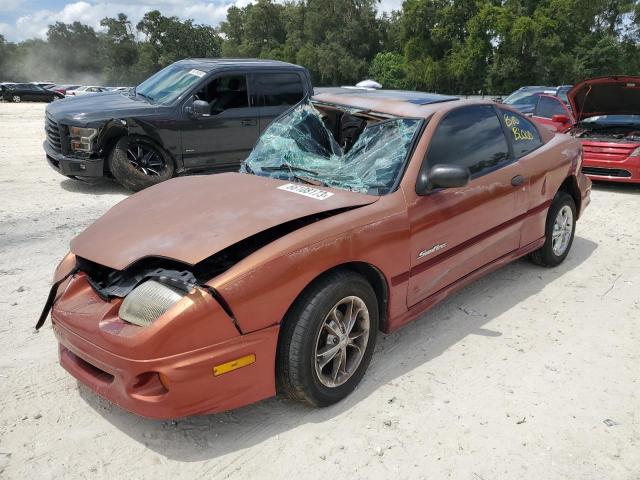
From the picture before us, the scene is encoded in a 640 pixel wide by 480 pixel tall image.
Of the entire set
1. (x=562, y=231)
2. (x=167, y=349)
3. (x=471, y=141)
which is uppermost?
(x=471, y=141)

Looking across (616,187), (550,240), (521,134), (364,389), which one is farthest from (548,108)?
(364,389)

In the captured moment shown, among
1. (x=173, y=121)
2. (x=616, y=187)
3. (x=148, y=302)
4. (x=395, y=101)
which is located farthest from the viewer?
(x=616, y=187)

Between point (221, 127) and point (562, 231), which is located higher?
point (221, 127)

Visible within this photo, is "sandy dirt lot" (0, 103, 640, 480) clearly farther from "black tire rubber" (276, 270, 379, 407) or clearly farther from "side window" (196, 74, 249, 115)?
"side window" (196, 74, 249, 115)

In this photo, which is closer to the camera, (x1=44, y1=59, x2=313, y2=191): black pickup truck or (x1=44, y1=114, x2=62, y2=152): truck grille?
(x1=44, y1=59, x2=313, y2=191): black pickup truck

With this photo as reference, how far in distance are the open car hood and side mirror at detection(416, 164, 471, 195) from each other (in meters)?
5.87

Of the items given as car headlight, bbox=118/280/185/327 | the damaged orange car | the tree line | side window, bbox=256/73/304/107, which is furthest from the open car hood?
the tree line

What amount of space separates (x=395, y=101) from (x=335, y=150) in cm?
55

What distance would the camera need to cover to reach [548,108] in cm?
1054

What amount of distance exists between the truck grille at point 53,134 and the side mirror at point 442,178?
570 cm

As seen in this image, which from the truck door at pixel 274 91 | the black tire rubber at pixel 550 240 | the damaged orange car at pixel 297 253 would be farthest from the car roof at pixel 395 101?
the truck door at pixel 274 91

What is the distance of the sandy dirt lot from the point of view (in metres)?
2.60

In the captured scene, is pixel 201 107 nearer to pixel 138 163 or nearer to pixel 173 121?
pixel 173 121

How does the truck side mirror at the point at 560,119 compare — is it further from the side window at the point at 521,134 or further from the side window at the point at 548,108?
the side window at the point at 521,134
